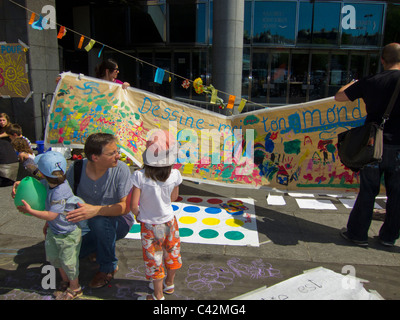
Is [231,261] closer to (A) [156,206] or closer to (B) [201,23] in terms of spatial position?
(A) [156,206]

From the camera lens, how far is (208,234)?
3.91 m

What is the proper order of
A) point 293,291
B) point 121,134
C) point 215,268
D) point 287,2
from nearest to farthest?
point 293,291 → point 215,268 → point 121,134 → point 287,2

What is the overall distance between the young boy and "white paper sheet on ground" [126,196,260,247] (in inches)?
46.2

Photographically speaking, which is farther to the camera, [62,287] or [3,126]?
[3,126]

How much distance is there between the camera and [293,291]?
273 centimetres

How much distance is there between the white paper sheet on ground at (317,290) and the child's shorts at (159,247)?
2.04 ft

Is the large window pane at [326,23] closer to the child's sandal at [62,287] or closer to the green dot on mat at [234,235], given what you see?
the green dot on mat at [234,235]

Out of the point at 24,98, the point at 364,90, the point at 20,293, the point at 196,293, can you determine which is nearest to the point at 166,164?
the point at 196,293

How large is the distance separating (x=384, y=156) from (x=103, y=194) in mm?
2822

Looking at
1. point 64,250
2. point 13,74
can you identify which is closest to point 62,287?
point 64,250

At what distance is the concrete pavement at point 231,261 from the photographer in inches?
113

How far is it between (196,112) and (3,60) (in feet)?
18.8

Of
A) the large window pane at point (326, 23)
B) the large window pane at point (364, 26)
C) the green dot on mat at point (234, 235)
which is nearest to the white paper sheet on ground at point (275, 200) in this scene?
the green dot on mat at point (234, 235)
